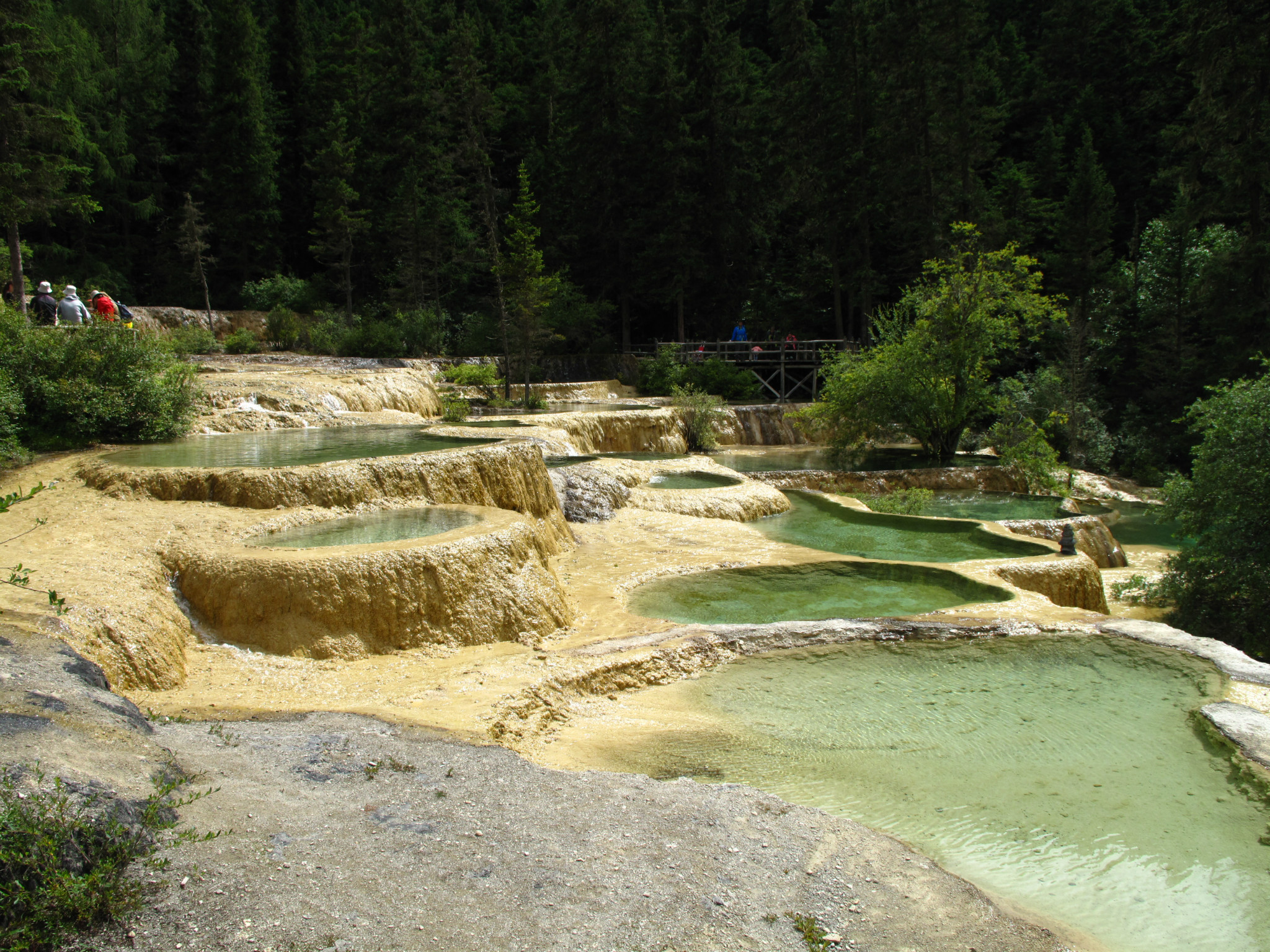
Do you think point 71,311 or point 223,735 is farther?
point 71,311

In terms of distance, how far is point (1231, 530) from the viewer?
1178cm

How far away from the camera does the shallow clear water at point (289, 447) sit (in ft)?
37.2

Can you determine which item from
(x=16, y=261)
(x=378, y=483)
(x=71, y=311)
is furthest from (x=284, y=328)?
(x=378, y=483)

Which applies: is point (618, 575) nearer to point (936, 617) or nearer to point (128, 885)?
point (936, 617)

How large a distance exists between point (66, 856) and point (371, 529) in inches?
272

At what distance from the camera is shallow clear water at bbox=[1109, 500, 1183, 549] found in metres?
18.2

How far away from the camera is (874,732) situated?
6.58 m

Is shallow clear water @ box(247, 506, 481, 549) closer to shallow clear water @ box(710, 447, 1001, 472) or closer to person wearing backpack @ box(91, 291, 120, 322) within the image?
person wearing backpack @ box(91, 291, 120, 322)

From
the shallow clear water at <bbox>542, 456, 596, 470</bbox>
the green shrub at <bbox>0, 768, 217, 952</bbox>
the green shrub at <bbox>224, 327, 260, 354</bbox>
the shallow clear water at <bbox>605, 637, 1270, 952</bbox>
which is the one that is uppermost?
the green shrub at <bbox>224, 327, 260, 354</bbox>

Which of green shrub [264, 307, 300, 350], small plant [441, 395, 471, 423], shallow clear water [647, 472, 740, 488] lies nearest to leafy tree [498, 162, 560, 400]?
small plant [441, 395, 471, 423]

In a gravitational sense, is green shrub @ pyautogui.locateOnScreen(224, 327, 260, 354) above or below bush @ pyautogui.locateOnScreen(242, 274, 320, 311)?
below

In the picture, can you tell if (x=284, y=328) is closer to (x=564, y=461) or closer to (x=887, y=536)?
(x=564, y=461)

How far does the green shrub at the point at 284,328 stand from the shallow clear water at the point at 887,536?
821 inches

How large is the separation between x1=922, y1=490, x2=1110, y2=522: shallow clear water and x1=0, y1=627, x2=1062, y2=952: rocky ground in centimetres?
1138
